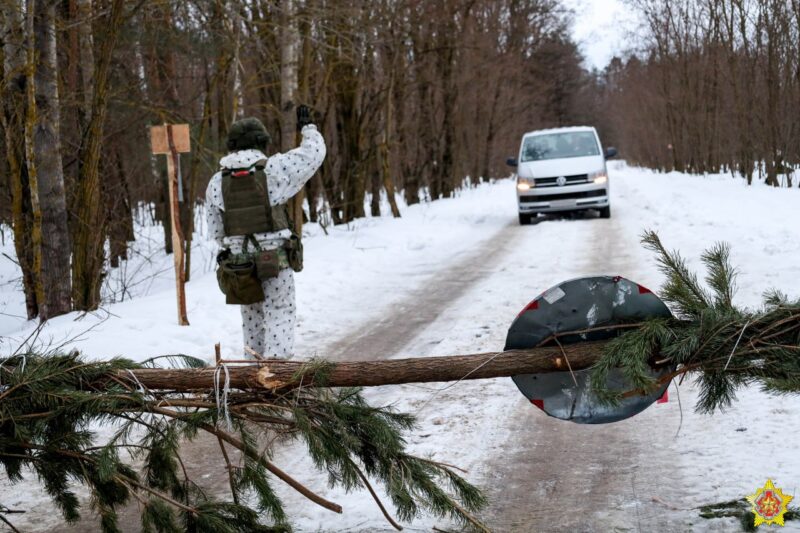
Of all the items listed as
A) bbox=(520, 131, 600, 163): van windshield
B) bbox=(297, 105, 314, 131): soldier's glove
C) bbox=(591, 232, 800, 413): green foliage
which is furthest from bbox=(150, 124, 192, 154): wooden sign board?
bbox=(520, 131, 600, 163): van windshield

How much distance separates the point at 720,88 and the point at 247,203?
113ft

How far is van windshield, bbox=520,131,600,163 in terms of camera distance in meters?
19.1

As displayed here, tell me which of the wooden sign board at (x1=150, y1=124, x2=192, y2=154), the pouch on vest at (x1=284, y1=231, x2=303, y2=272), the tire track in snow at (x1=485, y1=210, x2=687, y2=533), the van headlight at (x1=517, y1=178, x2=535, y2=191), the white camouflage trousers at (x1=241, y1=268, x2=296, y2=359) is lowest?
the tire track in snow at (x1=485, y1=210, x2=687, y2=533)

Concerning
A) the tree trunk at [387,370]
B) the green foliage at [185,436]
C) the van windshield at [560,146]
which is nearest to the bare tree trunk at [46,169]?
the green foliage at [185,436]

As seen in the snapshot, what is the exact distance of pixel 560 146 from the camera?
19.4m

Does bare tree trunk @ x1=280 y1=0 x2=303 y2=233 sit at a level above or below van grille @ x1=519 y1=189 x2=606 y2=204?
above

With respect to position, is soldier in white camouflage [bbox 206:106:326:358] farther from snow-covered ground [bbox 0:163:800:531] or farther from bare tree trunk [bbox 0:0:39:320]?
bare tree trunk [bbox 0:0:39:320]

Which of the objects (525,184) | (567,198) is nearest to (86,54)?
(525,184)

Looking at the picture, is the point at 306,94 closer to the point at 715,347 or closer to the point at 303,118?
the point at 303,118

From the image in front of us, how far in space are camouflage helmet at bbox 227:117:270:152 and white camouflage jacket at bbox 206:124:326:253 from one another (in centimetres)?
5

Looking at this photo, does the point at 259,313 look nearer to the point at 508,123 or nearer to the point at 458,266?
the point at 458,266

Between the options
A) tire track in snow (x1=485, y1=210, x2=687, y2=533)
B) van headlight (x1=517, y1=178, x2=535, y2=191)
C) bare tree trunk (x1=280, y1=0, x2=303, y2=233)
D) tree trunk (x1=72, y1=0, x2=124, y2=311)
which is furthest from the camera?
van headlight (x1=517, y1=178, x2=535, y2=191)

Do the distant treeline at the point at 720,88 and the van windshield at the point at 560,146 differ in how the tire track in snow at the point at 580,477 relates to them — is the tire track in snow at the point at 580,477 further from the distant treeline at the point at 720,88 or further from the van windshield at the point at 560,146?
the distant treeline at the point at 720,88

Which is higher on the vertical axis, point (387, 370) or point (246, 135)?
point (246, 135)
